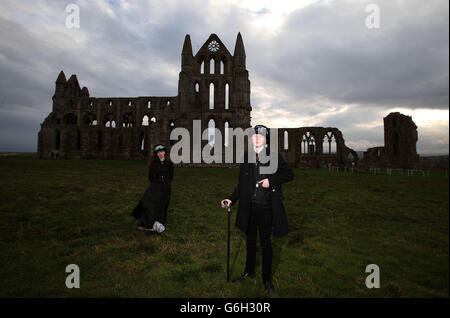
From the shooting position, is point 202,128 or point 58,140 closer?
point 202,128

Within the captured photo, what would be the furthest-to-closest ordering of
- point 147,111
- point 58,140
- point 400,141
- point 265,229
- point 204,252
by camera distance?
point 147,111
point 58,140
point 400,141
point 204,252
point 265,229

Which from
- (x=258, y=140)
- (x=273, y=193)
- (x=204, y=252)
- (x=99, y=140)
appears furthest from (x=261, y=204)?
Result: (x=99, y=140)

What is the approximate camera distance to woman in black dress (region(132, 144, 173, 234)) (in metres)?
5.00

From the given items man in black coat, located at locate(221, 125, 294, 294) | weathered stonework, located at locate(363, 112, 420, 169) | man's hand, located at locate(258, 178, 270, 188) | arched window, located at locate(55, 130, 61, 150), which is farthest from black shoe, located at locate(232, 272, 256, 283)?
arched window, located at locate(55, 130, 61, 150)

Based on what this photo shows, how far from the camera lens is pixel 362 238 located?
4.79 metres

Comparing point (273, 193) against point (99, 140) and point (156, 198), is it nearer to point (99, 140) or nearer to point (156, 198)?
point (156, 198)

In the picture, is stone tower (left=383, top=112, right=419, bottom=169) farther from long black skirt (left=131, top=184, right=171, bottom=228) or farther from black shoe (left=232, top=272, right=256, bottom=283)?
black shoe (left=232, top=272, right=256, bottom=283)

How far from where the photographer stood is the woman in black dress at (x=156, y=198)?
16.4 ft

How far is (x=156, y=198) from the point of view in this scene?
503cm

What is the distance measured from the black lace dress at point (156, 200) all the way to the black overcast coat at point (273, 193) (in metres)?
2.34

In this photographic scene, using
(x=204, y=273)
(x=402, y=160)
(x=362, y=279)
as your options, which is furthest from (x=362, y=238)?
(x=402, y=160)

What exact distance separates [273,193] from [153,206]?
122 inches
